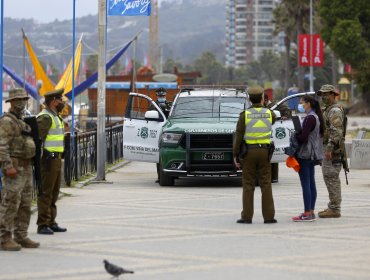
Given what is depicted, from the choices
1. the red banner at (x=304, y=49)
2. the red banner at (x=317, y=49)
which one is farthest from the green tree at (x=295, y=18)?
the red banner at (x=304, y=49)

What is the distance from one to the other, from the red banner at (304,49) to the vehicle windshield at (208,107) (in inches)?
2324

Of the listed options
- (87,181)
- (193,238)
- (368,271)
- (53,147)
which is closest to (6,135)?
(53,147)

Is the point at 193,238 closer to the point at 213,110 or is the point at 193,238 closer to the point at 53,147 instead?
the point at 53,147

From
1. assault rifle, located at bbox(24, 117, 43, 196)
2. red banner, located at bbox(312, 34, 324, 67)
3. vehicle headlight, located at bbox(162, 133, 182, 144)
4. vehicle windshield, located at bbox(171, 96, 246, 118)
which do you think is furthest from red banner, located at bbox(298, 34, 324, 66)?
assault rifle, located at bbox(24, 117, 43, 196)

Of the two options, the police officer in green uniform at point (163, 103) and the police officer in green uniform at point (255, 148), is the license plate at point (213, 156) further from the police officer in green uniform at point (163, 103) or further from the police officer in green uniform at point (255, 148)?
the police officer in green uniform at point (255, 148)

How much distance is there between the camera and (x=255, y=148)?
47.2ft

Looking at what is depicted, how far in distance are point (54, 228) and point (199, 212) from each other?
3028 mm

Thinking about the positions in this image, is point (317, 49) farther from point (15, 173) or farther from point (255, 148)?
point (15, 173)

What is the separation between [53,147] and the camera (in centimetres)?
1330

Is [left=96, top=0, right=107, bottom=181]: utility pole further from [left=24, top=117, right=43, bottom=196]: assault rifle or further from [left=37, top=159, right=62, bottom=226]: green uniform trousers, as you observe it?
[left=24, top=117, right=43, bottom=196]: assault rifle

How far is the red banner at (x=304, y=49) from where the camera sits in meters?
80.7

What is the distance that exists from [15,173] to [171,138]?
29.5 feet

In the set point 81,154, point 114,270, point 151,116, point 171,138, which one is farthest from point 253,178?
point 81,154

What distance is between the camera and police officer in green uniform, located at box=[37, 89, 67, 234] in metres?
13.2
